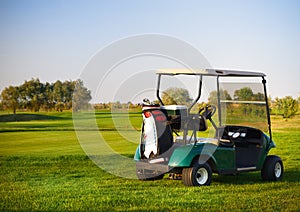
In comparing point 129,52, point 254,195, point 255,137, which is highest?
point 129,52

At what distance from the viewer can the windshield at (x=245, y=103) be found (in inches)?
331

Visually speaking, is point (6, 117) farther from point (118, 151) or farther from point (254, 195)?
point (254, 195)

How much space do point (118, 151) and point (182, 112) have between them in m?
6.86

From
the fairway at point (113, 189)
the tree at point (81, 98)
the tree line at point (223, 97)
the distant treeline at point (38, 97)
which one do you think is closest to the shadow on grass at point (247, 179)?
→ the fairway at point (113, 189)

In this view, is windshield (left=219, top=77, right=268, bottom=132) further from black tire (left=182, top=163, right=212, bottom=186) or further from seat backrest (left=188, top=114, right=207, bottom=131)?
black tire (left=182, top=163, right=212, bottom=186)

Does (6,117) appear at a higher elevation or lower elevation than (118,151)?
higher

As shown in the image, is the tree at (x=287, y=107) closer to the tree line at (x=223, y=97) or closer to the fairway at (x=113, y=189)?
the fairway at (x=113, y=189)

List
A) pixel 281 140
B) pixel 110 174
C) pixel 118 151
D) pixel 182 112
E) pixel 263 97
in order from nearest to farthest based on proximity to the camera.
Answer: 1. pixel 182 112
2. pixel 263 97
3. pixel 110 174
4. pixel 118 151
5. pixel 281 140

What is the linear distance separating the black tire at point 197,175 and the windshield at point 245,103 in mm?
1296

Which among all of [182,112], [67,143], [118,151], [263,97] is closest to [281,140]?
[118,151]

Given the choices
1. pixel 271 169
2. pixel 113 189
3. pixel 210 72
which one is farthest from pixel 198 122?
pixel 271 169

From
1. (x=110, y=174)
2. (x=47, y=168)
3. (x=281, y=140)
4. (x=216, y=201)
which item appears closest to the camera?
(x=216, y=201)

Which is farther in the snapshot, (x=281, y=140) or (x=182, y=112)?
(x=281, y=140)

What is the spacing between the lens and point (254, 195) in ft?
22.4
